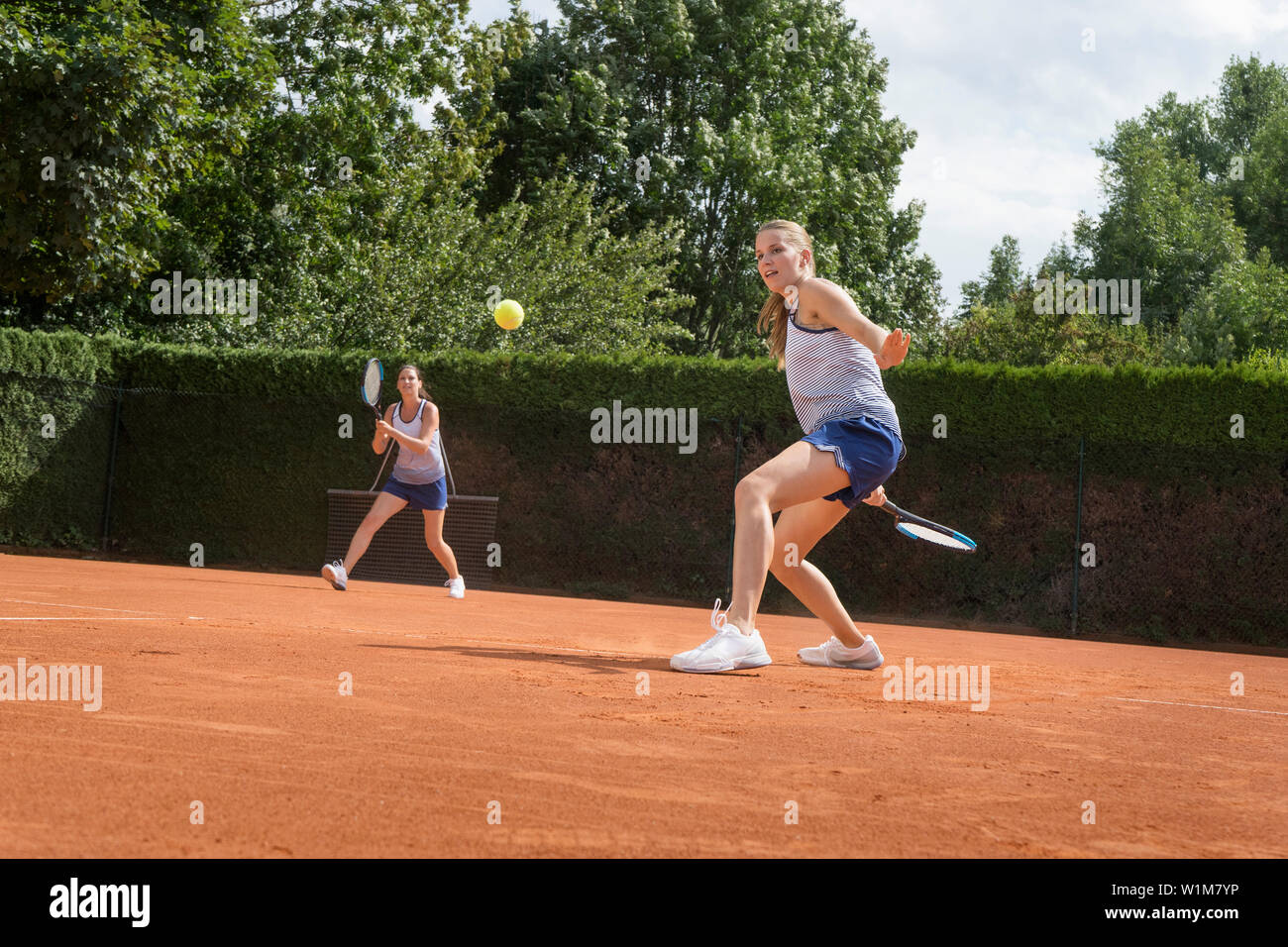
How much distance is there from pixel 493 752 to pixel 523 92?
2819 centimetres

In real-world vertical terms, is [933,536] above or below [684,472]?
below

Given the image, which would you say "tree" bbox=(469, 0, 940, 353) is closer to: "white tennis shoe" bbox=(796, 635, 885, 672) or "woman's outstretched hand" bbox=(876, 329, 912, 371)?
"white tennis shoe" bbox=(796, 635, 885, 672)

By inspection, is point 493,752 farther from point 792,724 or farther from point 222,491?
point 222,491

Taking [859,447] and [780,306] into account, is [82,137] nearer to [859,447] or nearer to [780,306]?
[780,306]

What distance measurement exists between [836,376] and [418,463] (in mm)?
5786

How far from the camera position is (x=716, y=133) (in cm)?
2897

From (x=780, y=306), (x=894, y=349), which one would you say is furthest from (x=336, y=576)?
(x=894, y=349)

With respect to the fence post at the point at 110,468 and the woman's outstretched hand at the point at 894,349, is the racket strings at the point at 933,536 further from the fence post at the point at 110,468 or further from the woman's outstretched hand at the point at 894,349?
the fence post at the point at 110,468

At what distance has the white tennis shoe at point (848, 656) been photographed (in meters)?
6.29

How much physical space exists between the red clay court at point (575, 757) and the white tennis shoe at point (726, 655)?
64 millimetres

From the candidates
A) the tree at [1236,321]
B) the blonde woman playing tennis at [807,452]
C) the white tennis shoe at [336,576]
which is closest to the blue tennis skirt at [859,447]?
the blonde woman playing tennis at [807,452]

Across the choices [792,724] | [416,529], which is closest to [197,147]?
[416,529]

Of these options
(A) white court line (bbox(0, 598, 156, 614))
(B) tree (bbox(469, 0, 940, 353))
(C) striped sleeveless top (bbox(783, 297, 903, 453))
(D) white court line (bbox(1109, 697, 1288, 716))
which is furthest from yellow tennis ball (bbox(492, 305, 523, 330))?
(B) tree (bbox(469, 0, 940, 353))

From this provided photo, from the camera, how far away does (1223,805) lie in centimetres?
340
